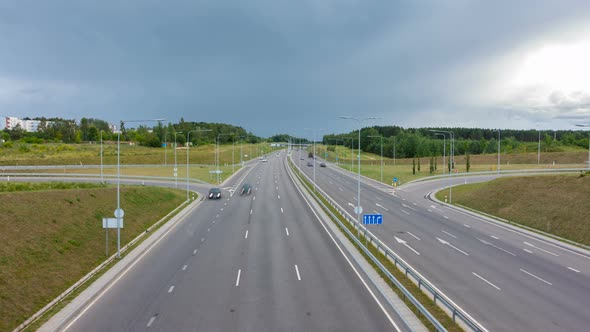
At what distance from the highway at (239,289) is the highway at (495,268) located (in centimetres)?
465

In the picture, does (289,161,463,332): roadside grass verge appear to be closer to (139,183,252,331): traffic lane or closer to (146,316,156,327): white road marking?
(139,183,252,331): traffic lane

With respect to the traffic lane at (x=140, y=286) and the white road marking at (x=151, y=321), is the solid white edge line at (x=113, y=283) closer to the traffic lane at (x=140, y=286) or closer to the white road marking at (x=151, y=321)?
the traffic lane at (x=140, y=286)

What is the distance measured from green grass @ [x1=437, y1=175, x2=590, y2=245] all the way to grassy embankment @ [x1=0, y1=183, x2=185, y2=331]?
36.2m

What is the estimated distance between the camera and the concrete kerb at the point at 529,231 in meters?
29.2

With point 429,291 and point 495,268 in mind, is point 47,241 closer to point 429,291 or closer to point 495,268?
point 429,291

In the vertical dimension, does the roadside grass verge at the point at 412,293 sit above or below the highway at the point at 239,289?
above

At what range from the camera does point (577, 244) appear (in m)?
30.1

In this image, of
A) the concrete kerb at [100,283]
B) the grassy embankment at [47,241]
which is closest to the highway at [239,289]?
the concrete kerb at [100,283]

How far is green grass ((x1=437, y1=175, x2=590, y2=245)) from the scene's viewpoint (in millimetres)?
34000

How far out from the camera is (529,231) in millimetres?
35656

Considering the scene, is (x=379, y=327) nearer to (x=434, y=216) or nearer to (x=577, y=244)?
(x=577, y=244)

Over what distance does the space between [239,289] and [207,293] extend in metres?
1.53

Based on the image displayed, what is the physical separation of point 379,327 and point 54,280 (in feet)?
51.0

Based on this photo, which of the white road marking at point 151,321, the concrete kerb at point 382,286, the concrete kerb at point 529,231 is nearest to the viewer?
the white road marking at point 151,321
